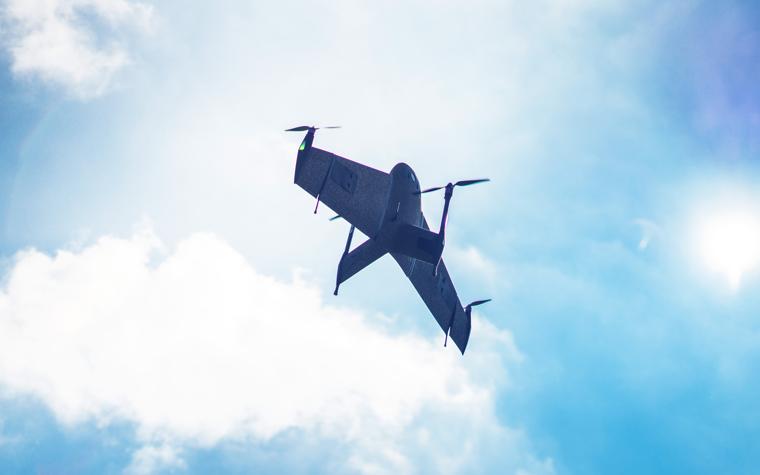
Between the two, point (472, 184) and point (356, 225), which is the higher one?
point (472, 184)

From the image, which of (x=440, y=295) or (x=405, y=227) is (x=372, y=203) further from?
(x=440, y=295)

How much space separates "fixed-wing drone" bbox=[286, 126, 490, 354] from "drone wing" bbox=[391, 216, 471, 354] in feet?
2.25

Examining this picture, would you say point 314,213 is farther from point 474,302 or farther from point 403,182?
point 474,302

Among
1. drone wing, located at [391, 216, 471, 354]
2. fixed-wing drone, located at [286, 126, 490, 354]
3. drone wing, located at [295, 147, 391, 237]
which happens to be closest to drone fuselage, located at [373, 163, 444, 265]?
fixed-wing drone, located at [286, 126, 490, 354]

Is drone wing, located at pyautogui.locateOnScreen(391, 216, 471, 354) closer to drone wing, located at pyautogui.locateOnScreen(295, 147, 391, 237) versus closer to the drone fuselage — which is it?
the drone fuselage

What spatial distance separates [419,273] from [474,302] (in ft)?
16.8

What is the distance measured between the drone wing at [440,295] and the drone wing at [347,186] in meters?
3.12

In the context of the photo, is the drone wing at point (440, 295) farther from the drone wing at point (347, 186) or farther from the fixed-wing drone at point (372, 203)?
the drone wing at point (347, 186)

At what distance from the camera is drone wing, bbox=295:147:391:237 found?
18.7 m

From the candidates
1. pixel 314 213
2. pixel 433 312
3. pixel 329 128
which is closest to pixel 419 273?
pixel 433 312

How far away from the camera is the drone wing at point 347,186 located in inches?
736

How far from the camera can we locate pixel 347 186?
19.7 metres

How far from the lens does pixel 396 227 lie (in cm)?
2089

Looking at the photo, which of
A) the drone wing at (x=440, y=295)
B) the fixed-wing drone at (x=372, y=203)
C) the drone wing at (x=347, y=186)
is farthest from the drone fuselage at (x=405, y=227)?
the drone wing at (x=440, y=295)
